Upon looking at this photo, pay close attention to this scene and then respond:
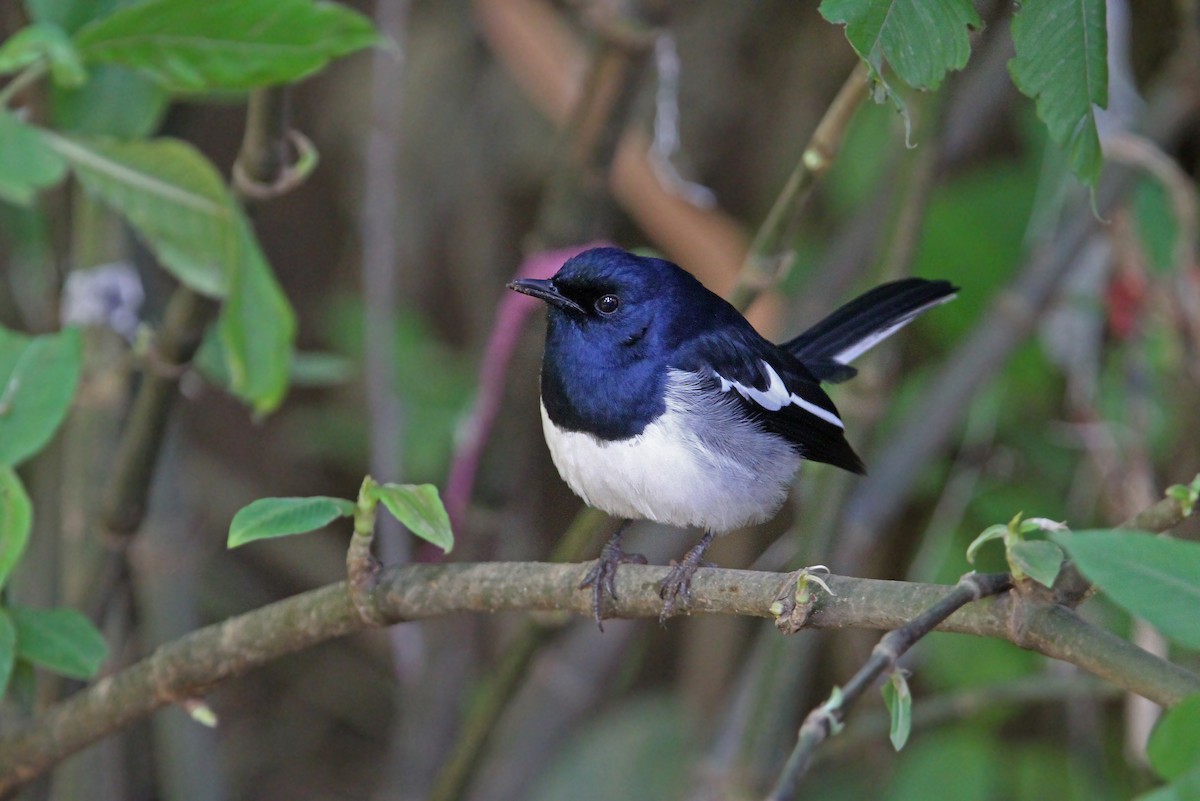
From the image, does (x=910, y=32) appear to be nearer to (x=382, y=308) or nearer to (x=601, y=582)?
(x=601, y=582)

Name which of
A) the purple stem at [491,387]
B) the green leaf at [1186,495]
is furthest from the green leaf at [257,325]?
the green leaf at [1186,495]

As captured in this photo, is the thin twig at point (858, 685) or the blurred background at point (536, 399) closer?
the thin twig at point (858, 685)

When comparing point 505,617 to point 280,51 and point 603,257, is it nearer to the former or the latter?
point 603,257

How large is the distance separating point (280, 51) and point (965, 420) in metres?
2.10

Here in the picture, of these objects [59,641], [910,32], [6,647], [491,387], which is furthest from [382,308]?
[910,32]

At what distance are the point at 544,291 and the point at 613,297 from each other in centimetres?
13

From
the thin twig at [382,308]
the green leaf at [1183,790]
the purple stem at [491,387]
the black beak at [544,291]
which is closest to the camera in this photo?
the green leaf at [1183,790]

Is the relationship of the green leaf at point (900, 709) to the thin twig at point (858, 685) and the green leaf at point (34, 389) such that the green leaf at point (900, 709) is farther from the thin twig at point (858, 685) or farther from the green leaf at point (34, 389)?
the green leaf at point (34, 389)

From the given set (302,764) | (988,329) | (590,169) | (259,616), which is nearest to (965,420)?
(988,329)

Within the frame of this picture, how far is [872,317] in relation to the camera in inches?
97.1

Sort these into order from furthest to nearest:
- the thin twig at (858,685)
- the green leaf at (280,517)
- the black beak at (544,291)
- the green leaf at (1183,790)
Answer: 1. the black beak at (544,291)
2. the green leaf at (280,517)
3. the thin twig at (858,685)
4. the green leaf at (1183,790)

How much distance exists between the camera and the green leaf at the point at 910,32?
1247mm

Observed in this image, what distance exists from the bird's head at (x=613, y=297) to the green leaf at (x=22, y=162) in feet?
2.69

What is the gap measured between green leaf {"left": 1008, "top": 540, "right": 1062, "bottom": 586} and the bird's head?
1179 mm
